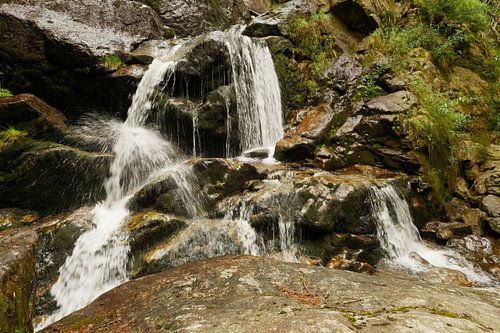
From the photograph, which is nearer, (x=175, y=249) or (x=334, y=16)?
(x=175, y=249)

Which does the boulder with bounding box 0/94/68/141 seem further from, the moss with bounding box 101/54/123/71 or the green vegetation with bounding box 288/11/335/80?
the green vegetation with bounding box 288/11/335/80

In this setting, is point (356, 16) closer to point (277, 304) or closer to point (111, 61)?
point (111, 61)

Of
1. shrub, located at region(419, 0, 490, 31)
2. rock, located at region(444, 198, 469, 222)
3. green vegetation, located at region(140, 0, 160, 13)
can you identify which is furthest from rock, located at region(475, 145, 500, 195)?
green vegetation, located at region(140, 0, 160, 13)

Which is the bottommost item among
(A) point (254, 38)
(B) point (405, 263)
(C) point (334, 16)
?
(B) point (405, 263)

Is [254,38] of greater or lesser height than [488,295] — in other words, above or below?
above

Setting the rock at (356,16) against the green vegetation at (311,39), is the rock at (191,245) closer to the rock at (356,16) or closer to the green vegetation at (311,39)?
the green vegetation at (311,39)

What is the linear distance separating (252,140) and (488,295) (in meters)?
6.61

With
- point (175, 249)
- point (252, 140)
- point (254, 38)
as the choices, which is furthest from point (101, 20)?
→ point (175, 249)

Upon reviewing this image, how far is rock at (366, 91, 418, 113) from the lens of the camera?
757 cm

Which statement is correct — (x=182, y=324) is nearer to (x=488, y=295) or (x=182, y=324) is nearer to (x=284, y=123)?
(x=488, y=295)

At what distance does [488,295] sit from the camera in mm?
3441

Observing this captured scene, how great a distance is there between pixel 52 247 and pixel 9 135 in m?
3.13

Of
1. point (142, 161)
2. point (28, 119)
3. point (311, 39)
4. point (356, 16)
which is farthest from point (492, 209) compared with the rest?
point (28, 119)

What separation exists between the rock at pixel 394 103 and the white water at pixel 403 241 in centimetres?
230
